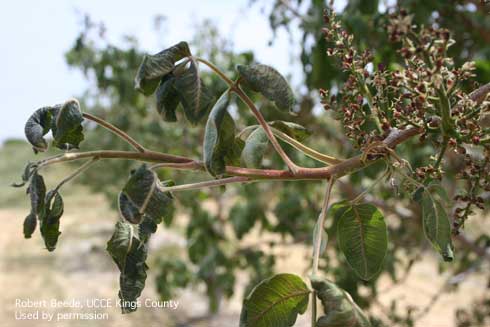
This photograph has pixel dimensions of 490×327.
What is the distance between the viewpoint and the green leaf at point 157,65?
0.80m

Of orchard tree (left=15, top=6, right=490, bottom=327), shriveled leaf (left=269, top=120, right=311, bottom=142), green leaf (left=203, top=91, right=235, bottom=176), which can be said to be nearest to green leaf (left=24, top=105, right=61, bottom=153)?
orchard tree (left=15, top=6, right=490, bottom=327)

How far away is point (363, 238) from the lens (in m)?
0.88

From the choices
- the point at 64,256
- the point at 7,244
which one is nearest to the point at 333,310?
the point at 64,256

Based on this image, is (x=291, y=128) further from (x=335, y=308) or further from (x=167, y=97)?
(x=335, y=308)

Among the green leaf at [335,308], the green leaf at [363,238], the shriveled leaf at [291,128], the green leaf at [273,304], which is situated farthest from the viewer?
the shriveled leaf at [291,128]

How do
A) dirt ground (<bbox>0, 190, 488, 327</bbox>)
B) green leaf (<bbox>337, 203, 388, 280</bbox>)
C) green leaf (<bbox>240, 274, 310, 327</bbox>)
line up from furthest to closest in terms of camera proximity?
1. dirt ground (<bbox>0, 190, 488, 327</bbox>)
2. green leaf (<bbox>337, 203, 388, 280</bbox>)
3. green leaf (<bbox>240, 274, 310, 327</bbox>)

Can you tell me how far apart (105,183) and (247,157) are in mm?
7882

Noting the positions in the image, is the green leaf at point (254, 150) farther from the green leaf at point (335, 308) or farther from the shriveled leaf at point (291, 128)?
the green leaf at point (335, 308)

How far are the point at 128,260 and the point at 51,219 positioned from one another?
0.12 metres

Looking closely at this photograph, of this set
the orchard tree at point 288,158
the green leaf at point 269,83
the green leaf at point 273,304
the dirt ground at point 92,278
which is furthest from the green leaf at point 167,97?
the dirt ground at point 92,278

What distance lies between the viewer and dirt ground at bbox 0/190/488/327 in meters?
5.39

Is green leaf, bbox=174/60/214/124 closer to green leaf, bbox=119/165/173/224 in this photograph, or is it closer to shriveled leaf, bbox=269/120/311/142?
green leaf, bbox=119/165/173/224

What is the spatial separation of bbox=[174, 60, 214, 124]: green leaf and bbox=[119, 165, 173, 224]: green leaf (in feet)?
0.37

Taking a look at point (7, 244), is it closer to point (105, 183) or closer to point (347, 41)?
point (105, 183)
